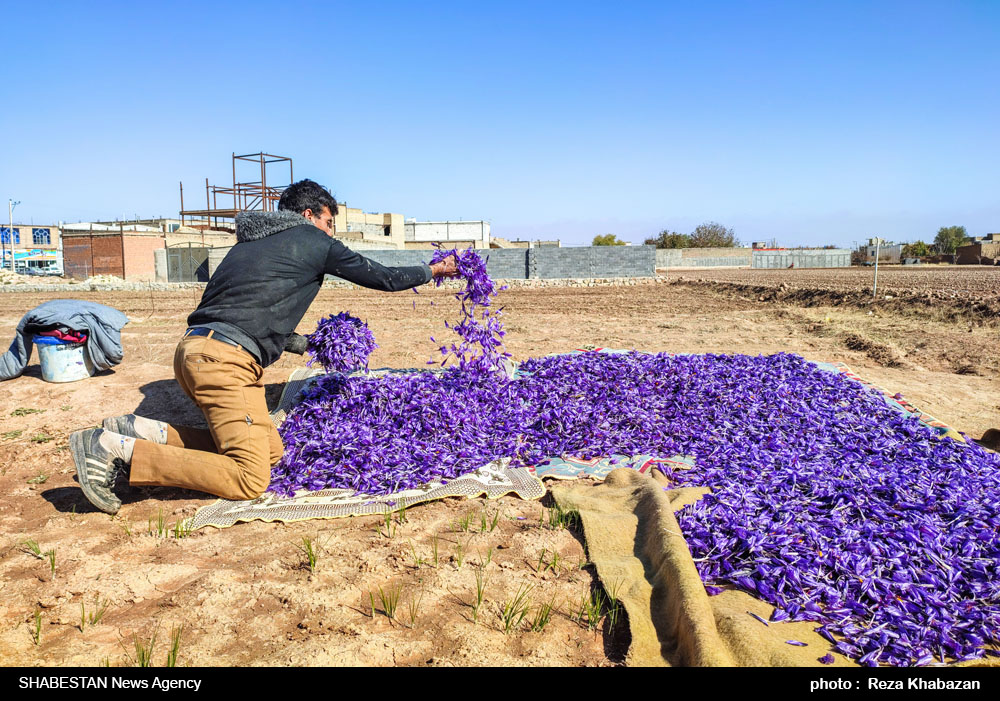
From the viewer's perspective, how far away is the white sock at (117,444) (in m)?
3.23

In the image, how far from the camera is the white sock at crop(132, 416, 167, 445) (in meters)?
3.54

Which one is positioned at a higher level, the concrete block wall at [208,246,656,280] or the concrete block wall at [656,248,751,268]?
the concrete block wall at [656,248,751,268]

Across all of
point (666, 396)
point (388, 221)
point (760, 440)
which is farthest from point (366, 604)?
point (388, 221)

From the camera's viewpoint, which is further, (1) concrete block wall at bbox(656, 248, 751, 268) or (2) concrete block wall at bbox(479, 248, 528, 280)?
(1) concrete block wall at bbox(656, 248, 751, 268)

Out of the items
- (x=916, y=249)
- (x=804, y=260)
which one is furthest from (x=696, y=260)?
(x=916, y=249)

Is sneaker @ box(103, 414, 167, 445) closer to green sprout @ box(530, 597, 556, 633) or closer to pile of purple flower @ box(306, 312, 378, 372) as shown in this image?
pile of purple flower @ box(306, 312, 378, 372)

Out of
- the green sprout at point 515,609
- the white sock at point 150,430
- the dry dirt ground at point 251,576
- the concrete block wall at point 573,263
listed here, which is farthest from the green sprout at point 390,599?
the concrete block wall at point 573,263

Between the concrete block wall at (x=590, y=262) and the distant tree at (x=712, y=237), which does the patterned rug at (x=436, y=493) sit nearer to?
the concrete block wall at (x=590, y=262)

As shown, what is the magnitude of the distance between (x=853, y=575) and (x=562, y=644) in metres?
1.28

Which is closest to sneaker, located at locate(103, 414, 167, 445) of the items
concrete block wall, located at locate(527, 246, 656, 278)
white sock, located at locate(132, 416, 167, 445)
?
white sock, located at locate(132, 416, 167, 445)

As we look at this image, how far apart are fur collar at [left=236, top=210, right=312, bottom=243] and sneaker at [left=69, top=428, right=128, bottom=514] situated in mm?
1337

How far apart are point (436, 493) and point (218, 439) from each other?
1253mm
